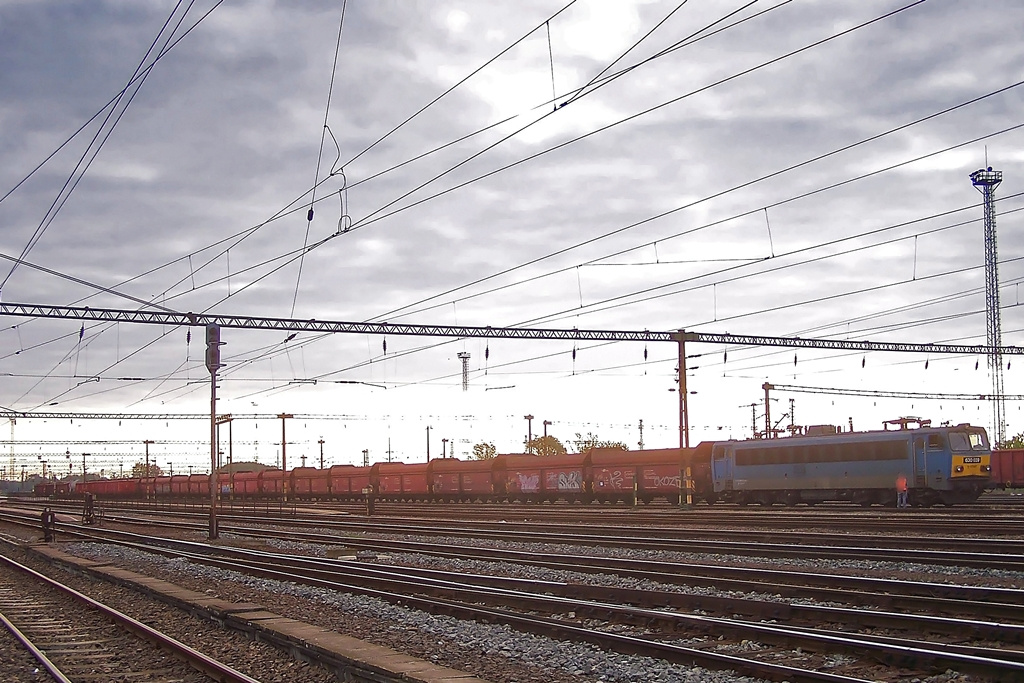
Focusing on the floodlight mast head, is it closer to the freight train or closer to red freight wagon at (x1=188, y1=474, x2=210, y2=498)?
the freight train

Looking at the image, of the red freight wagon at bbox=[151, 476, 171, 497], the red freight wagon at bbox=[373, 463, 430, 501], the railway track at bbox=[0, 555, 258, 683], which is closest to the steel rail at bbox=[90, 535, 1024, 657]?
the railway track at bbox=[0, 555, 258, 683]

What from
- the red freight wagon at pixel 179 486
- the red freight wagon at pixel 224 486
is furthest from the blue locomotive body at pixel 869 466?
the red freight wagon at pixel 179 486

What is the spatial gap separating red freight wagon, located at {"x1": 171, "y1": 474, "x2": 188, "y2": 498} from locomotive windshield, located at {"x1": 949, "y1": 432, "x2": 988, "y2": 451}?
70.7 m

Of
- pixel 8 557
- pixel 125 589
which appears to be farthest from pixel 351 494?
pixel 125 589

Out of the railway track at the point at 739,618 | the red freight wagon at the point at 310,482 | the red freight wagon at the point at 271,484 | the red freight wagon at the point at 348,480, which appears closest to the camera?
the railway track at the point at 739,618

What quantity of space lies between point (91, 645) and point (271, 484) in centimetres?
7174

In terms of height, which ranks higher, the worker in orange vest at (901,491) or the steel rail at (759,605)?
the steel rail at (759,605)

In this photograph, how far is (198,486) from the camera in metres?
89.4

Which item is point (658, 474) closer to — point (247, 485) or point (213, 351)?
point (213, 351)

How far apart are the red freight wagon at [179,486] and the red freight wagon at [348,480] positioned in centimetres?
2309

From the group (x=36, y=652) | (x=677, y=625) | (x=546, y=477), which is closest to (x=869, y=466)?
(x=546, y=477)

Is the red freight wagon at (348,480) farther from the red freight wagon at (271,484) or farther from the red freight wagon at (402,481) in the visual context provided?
the red freight wagon at (271,484)

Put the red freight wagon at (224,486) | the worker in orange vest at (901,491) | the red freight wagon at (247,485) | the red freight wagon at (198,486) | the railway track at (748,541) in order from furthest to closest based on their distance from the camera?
1. the red freight wagon at (224,486)
2. the red freight wagon at (198,486)
3. the red freight wagon at (247,485)
4. the worker in orange vest at (901,491)
5. the railway track at (748,541)

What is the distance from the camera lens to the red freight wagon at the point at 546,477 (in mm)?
55875
